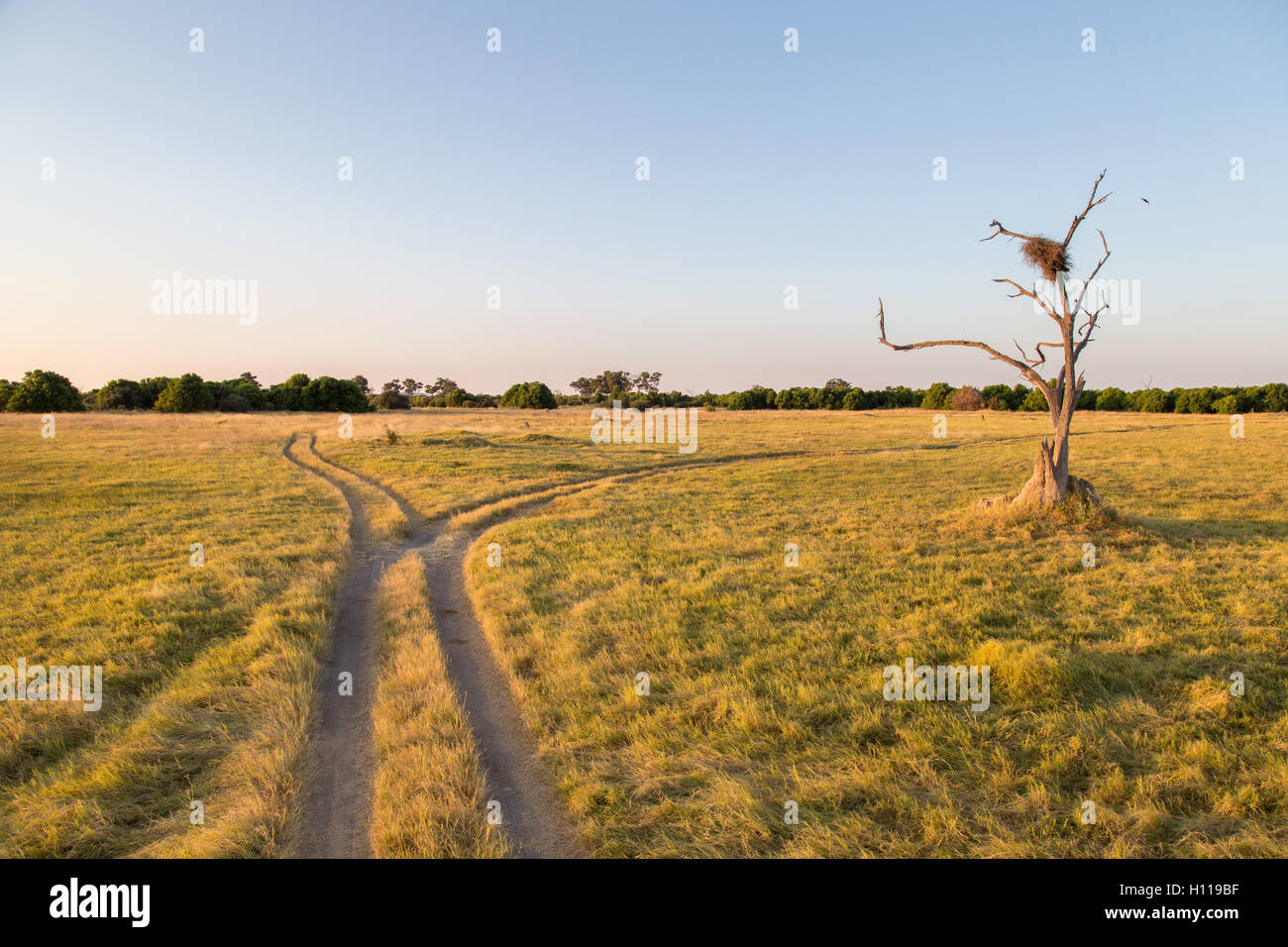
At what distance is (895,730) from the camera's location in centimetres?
546

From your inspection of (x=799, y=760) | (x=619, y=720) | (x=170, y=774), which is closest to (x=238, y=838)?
(x=170, y=774)

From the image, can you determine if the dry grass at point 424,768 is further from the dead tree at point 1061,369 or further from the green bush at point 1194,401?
the green bush at point 1194,401

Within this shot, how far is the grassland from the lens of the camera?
4340 millimetres

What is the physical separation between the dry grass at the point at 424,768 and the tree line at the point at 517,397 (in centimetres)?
7211

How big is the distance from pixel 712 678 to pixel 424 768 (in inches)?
120

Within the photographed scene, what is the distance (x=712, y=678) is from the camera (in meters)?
6.62

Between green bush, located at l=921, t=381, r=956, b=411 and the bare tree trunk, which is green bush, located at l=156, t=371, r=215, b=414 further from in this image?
green bush, located at l=921, t=381, r=956, b=411

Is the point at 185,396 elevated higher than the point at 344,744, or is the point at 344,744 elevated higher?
the point at 185,396

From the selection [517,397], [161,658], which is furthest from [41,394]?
[161,658]

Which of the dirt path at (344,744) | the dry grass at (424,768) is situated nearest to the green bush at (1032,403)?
the dirt path at (344,744)

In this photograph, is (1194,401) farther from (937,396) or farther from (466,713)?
(466,713)

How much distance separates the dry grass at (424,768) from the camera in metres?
4.12

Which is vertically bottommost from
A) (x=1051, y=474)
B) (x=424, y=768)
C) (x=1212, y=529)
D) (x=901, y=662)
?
(x=424, y=768)
